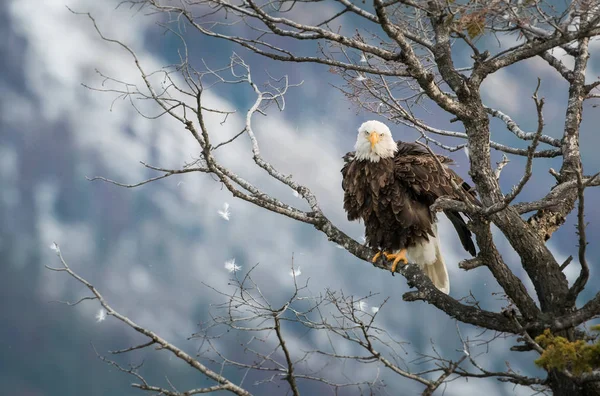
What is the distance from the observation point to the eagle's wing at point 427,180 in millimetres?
5617

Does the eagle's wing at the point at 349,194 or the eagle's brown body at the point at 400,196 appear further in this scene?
the eagle's wing at the point at 349,194

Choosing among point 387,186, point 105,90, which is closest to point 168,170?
point 105,90

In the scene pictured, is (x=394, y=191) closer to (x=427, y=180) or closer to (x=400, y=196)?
(x=400, y=196)

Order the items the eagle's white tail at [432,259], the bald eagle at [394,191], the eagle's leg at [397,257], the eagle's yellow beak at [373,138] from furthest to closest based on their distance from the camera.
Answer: the eagle's white tail at [432,259]
the eagle's yellow beak at [373,138]
the bald eagle at [394,191]
the eagle's leg at [397,257]

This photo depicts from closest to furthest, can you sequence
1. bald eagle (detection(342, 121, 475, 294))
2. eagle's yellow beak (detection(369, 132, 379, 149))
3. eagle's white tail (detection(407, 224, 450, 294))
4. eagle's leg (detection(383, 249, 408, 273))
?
eagle's leg (detection(383, 249, 408, 273)) < bald eagle (detection(342, 121, 475, 294)) < eagle's yellow beak (detection(369, 132, 379, 149)) < eagle's white tail (detection(407, 224, 450, 294))

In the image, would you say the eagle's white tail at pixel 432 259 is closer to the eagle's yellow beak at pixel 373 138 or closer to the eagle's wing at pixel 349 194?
the eagle's wing at pixel 349 194

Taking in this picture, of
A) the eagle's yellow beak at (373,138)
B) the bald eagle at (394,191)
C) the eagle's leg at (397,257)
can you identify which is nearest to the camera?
the eagle's leg at (397,257)

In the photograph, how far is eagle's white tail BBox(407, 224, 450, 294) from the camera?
627cm

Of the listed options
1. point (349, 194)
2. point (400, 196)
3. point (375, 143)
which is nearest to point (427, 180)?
point (400, 196)

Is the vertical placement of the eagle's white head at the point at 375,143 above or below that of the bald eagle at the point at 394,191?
above

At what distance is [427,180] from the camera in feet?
18.4

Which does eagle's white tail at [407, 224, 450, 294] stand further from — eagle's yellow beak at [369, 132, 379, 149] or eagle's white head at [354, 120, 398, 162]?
eagle's yellow beak at [369, 132, 379, 149]

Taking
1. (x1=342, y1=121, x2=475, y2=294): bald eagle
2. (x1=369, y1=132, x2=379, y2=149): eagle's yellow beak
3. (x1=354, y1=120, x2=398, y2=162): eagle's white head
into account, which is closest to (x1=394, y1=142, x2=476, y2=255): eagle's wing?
(x1=342, y1=121, x2=475, y2=294): bald eagle

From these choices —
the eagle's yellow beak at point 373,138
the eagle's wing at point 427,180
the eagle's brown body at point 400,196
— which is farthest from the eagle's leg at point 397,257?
the eagle's yellow beak at point 373,138
